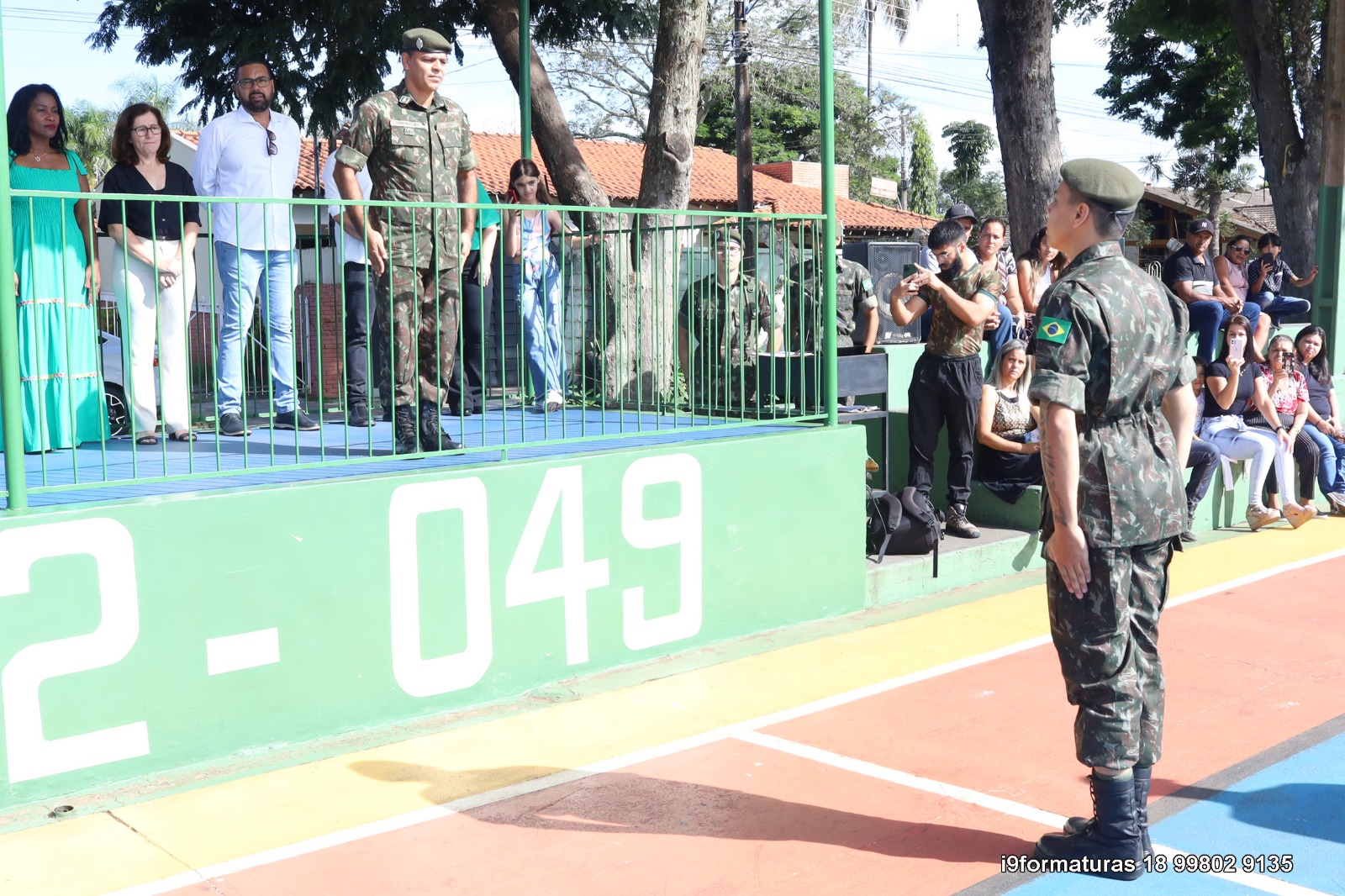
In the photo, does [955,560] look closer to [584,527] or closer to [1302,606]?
[1302,606]

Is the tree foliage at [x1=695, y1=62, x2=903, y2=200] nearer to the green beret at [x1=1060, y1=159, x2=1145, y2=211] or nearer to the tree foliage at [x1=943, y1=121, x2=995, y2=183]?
the tree foliage at [x1=943, y1=121, x2=995, y2=183]

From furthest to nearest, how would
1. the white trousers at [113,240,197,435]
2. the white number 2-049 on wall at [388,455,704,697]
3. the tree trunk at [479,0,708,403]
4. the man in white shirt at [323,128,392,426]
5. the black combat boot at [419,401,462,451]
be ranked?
the tree trunk at [479,0,708,403]
the man in white shirt at [323,128,392,426]
the white trousers at [113,240,197,435]
the black combat boot at [419,401,462,451]
the white number 2-049 on wall at [388,455,704,697]

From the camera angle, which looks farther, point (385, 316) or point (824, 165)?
point (824, 165)

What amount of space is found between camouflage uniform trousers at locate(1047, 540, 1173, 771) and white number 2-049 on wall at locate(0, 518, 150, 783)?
10.1ft

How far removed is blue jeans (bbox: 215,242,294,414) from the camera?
20.6ft

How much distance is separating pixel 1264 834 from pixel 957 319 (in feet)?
13.8

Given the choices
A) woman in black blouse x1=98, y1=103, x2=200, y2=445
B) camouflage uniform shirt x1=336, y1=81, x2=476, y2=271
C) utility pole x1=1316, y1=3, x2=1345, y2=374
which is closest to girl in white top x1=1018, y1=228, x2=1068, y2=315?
utility pole x1=1316, y1=3, x2=1345, y2=374

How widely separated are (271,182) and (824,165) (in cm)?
285

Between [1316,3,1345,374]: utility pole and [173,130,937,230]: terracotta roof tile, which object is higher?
[173,130,937,230]: terracotta roof tile

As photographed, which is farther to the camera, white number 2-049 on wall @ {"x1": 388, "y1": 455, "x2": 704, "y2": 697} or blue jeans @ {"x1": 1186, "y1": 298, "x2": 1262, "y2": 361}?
blue jeans @ {"x1": 1186, "y1": 298, "x2": 1262, "y2": 361}

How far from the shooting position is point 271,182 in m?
6.50

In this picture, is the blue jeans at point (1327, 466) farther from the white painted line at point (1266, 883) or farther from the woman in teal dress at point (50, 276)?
the woman in teal dress at point (50, 276)

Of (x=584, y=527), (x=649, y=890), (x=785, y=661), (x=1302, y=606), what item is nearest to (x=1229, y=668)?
(x=1302, y=606)

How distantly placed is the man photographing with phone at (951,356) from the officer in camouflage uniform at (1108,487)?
12.7 feet
